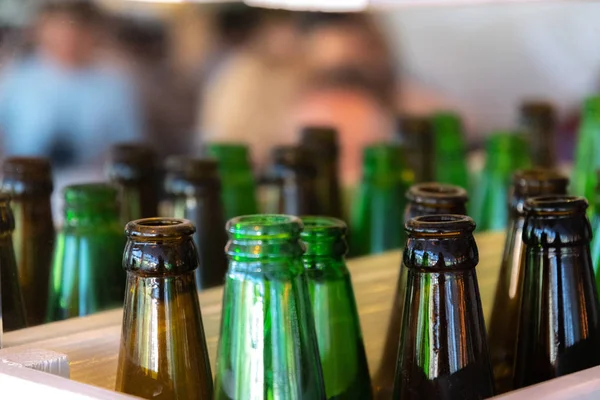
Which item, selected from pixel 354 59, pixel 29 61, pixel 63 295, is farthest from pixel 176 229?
pixel 354 59

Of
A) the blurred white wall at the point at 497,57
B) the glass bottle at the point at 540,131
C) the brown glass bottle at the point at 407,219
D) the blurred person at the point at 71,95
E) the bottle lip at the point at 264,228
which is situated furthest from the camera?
the blurred white wall at the point at 497,57

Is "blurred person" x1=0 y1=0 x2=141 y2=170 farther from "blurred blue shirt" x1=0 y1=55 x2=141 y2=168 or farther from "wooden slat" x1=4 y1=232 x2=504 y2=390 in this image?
"wooden slat" x1=4 y1=232 x2=504 y2=390

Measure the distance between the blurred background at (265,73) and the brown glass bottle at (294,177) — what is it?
0.20 m

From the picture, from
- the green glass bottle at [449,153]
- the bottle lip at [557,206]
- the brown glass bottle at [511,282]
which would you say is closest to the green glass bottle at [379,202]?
the green glass bottle at [449,153]

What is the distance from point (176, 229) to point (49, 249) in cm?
21

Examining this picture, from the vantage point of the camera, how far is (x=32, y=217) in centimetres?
58

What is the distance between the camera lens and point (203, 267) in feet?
2.12

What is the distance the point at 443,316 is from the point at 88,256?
0.27m

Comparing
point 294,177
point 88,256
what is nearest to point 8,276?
point 88,256

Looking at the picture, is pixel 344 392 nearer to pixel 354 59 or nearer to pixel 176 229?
pixel 176 229

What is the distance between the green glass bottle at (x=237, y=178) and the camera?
0.80 metres

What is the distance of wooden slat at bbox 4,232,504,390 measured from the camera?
0.45m

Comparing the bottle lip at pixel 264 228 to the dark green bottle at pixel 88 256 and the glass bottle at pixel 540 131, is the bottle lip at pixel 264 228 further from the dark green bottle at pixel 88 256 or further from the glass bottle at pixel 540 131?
the glass bottle at pixel 540 131

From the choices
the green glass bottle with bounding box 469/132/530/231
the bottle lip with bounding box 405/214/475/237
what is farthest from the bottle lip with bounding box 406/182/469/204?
the green glass bottle with bounding box 469/132/530/231
